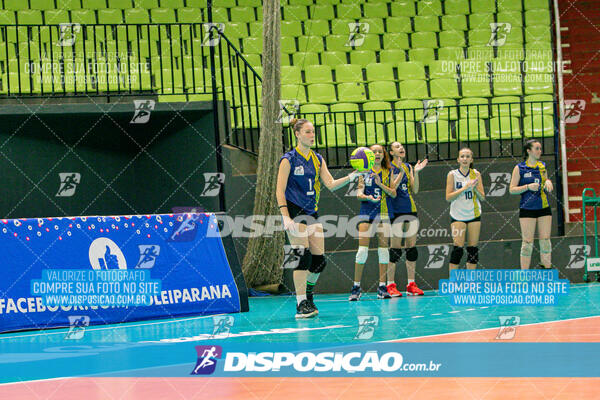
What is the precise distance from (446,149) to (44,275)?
8.33 meters

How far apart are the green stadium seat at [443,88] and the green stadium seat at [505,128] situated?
1.00 m

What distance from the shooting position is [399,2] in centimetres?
1859

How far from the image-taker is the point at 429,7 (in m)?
18.5

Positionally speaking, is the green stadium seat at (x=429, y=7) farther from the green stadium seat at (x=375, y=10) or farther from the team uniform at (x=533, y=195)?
the team uniform at (x=533, y=195)

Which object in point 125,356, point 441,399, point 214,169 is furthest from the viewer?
point 214,169

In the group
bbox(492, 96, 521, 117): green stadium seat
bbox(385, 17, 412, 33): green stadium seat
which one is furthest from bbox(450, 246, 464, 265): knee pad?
bbox(385, 17, 412, 33): green stadium seat

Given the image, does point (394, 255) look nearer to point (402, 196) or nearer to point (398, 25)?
point (402, 196)

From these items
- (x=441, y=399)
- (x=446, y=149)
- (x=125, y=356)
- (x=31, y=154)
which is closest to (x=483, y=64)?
(x=446, y=149)

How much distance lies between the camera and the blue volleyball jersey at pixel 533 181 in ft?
38.9

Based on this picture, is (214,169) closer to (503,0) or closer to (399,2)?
(399,2)

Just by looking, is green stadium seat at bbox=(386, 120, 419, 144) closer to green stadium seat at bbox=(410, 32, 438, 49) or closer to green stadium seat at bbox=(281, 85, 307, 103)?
green stadium seat at bbox=(281, 85, 307, 103)

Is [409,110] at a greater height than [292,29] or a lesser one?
lesser

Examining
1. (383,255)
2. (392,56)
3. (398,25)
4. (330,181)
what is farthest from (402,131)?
(330,181)

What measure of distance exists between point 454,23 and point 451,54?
1263mm
